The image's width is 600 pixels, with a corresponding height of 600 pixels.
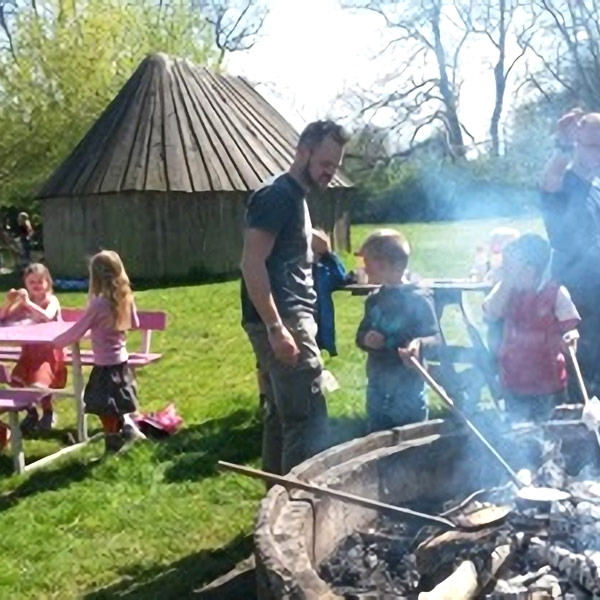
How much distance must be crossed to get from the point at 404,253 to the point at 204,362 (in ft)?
15.6

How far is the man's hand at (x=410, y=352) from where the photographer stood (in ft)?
13.5

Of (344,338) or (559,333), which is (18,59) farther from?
(559,333)

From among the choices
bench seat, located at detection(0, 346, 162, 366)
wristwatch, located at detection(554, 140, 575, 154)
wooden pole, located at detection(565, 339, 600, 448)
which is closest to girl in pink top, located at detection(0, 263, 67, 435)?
bench seat, located at detection(0, 346, 162, 366)

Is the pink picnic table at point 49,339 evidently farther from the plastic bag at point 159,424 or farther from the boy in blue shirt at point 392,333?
Answer: the boy in blue shirt at point 392,333

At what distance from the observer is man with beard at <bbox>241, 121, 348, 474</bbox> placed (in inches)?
161

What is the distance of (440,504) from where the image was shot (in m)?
3.91

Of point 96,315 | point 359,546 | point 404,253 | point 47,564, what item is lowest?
point 47,564

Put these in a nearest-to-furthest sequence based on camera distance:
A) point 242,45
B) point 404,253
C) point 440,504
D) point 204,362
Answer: point 440,504 → point 404,253 → point 204,362 → point 242,45

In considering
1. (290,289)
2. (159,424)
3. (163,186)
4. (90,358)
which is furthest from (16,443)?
(163,186)

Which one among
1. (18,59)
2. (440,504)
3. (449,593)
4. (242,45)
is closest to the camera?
(449,593)

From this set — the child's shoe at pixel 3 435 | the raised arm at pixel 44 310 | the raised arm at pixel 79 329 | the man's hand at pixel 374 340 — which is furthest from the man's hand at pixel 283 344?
the raised arm at pixel 44 310

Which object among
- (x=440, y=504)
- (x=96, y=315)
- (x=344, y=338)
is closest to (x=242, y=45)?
(x=344, y=338)

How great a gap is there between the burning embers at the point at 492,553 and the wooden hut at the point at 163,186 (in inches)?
559

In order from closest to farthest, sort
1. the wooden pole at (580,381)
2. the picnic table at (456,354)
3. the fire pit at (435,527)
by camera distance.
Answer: the fire pit at (435,527) < the wooden pole at (580,381) < the picnic table at (456,354)
